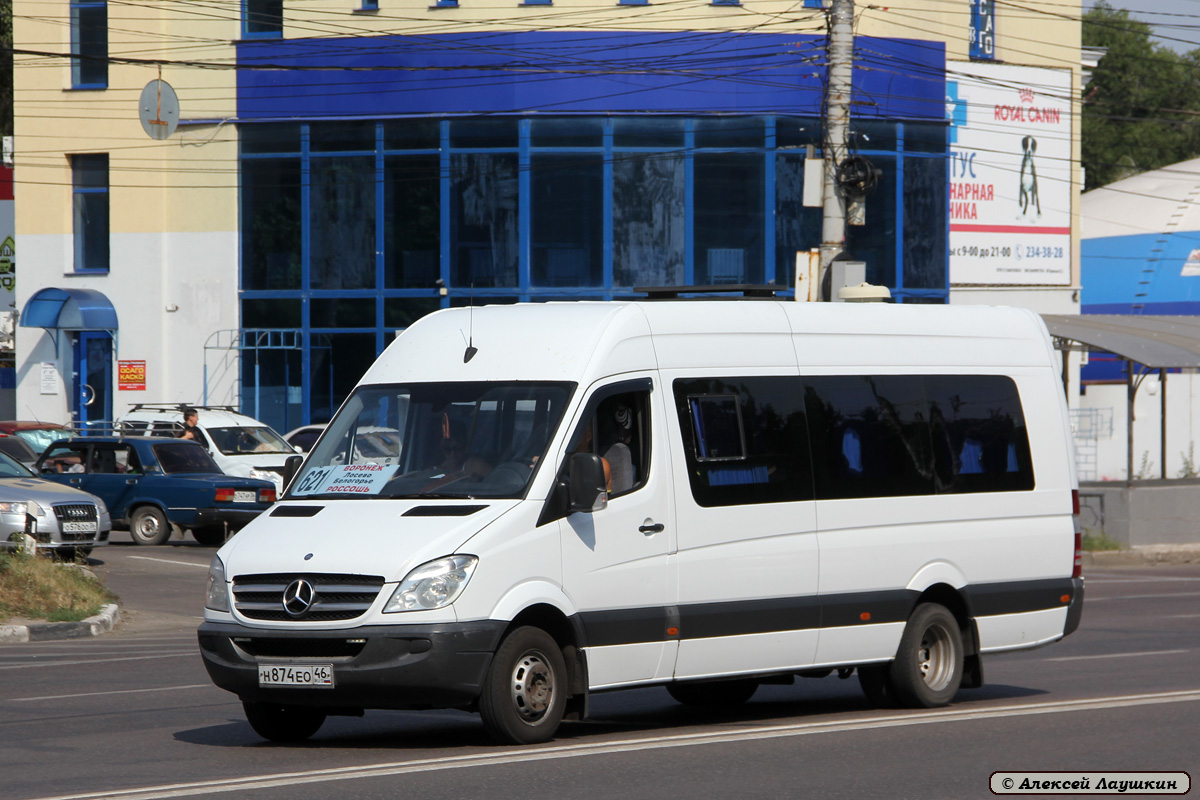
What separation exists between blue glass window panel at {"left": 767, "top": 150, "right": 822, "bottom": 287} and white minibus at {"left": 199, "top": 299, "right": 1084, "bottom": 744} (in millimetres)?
22427

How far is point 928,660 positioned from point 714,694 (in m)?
1.45

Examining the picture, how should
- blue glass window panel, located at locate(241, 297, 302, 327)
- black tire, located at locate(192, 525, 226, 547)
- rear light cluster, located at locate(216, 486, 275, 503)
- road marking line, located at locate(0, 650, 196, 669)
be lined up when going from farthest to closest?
blue glass window panel, located at locate(241, 297, 302, 327) → black tire, located at locate(192, 525, 226, 547) → rear light cluster, located at locate(216, 486, 275, 503) → road marking line, located at locate(0, 650, 196, 669)

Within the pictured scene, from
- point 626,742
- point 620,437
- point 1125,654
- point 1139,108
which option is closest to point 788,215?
point 1125,654

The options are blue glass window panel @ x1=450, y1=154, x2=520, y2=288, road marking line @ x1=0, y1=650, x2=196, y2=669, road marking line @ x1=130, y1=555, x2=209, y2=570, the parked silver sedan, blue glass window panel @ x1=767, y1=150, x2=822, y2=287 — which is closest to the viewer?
road marking line @ x1=0, y1=650, x2=196, y2=669

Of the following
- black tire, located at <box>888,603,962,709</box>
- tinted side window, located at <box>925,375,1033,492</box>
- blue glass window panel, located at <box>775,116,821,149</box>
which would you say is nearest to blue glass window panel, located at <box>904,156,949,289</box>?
blue glass window panel, located at <box>775,116,821,149</box>

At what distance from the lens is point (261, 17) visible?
118 ft

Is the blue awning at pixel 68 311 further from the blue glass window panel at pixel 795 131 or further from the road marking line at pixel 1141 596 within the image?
the road marking line at pixel 1141 596

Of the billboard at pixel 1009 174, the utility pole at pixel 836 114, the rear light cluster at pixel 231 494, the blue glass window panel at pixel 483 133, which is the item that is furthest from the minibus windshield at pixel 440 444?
the billboard at pixel 1009 174

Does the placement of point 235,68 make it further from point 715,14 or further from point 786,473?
point 786,473

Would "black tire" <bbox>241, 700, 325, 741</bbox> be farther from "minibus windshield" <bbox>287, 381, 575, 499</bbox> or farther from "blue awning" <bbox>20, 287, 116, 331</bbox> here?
"blue awning" <bbox>20, 287, 116, 331</bbox>

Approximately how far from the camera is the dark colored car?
24.1 metres

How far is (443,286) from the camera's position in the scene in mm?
34469

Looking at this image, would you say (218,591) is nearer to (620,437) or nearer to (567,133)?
(620,437)

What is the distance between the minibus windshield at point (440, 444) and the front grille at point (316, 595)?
766 mm
